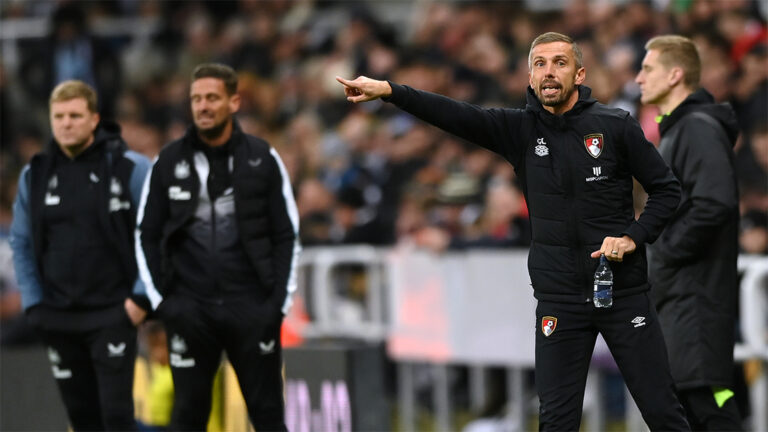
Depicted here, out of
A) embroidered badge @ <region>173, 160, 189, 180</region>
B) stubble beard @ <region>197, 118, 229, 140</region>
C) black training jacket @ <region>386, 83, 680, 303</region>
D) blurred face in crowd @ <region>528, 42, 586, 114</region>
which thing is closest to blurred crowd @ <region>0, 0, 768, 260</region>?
black training jacket @ <region>386, 83, 680, 303</region>

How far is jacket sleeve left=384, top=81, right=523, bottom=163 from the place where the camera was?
7.10 m

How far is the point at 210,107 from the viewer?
8.23 m

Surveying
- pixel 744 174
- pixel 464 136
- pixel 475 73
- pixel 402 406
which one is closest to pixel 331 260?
pixel 402 406

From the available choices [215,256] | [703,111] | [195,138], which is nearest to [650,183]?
[703,111]

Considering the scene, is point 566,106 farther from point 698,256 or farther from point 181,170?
point 181,170

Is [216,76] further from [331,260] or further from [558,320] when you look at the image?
[331,260]

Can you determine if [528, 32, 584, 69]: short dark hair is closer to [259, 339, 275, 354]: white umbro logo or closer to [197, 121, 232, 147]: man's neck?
[197, 121, 232, 147]: man's neck

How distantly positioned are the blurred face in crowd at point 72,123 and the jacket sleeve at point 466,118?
2453 millimetres

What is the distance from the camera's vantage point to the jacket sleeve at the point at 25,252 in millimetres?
8781

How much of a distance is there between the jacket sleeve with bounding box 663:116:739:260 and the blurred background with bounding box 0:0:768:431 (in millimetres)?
2323

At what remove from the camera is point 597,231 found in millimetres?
7051

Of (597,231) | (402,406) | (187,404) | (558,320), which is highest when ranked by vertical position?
(597,231)

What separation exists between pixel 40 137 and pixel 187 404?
1174cm

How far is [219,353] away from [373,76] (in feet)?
28.3
